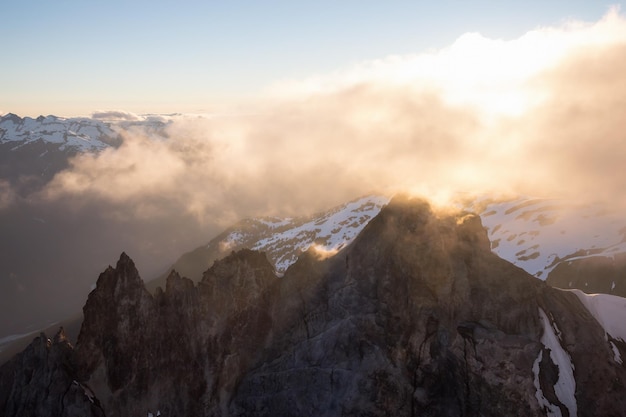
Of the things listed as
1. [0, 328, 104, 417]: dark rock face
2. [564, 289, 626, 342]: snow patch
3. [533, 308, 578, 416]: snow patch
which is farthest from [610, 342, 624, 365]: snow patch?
[0, 328, 104, 417]: dark rock face

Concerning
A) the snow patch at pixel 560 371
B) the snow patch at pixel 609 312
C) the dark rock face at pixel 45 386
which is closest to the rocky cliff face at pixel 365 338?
the snow patch at pixel 560 371

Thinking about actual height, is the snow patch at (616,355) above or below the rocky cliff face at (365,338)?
below

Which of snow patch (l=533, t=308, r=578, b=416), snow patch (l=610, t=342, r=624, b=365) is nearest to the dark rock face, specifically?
snow patch (l=533, t=308, r=578, b=416)

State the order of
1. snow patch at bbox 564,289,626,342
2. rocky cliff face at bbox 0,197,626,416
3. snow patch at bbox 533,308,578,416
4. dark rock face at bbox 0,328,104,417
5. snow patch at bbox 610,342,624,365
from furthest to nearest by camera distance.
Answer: snow patch at bbox 564,289,626,342
snow patch at bbox 610,342,624,365
dark rock face at bbox 0,328,104,417
rocky cliff face at bbox 0,197,626,416
snow patch at bbox 533,308,578,416

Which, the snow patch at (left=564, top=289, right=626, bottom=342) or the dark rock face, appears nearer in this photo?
the dark rock face

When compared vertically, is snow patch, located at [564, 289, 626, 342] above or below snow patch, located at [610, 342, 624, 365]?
above

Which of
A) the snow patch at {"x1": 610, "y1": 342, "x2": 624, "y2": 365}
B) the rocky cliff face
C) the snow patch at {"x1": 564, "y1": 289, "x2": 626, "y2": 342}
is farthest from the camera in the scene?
the snow patch at {"x1": 564, "y1": 289, "x2": 626, "y2": 342}

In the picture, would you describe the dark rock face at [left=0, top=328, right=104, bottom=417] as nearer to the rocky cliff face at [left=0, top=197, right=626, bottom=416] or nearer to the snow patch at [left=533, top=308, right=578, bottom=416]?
the rocky cliff face at [left=0, top=197, right=626, bottom=416]

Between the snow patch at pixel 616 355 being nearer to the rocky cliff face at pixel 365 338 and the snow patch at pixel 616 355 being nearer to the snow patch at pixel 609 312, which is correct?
the rocky cliff face at pixel 365 338

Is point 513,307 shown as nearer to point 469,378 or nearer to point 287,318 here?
point 469,378
